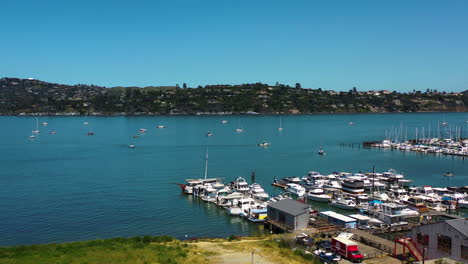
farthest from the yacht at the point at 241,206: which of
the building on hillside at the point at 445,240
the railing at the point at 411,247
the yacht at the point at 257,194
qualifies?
the building on hillside at the point at 445,240

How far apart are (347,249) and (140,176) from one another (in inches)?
1686

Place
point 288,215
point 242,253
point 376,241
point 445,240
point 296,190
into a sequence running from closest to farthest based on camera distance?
point 445,240 < point 242,253 < point 376,241 < point 288,215 < point 296,190

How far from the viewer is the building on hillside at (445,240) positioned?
2050 centimetres

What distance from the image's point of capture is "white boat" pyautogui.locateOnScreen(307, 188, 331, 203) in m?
44.6

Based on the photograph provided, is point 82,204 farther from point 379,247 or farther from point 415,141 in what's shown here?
point 415,141

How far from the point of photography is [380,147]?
9712 centimetres

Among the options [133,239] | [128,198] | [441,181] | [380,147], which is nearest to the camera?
[133,239]

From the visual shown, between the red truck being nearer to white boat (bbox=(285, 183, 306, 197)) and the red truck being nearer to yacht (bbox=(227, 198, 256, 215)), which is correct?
yacht (bbox=(227, 198, 256, 215))

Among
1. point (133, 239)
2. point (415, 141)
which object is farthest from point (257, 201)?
point (415, 141)

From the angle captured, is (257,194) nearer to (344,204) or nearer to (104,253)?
(344,204)

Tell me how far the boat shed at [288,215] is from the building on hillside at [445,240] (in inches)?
378

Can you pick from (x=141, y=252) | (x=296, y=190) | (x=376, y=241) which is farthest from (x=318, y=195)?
(x=141, y=252)

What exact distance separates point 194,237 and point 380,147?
75.4 metres

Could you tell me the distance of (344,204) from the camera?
41250 mm
